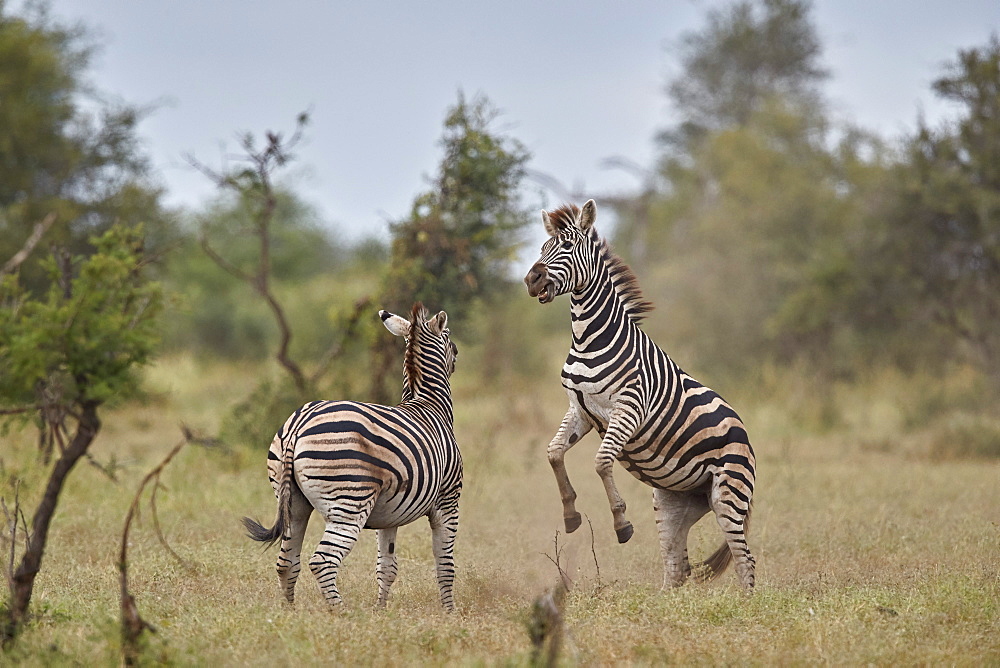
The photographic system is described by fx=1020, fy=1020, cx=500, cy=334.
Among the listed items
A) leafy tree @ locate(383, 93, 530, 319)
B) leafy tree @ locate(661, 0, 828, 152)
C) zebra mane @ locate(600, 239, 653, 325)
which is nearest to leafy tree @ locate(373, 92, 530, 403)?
leafy tree @ locate(383, 93, 530, 319)

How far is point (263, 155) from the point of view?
12.3 meters

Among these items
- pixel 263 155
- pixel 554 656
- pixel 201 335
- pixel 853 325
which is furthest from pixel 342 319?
pixel 201 335

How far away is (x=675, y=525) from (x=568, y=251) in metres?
2.19

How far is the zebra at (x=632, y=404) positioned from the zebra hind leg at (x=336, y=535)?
1.46 metres

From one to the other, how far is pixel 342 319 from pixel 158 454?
3.02 meters

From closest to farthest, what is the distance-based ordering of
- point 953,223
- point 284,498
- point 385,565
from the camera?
point 284,498
point 385,565
point 953,223

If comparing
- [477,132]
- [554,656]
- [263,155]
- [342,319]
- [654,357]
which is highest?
[477,132]

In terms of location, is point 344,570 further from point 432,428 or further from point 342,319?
point 342,319

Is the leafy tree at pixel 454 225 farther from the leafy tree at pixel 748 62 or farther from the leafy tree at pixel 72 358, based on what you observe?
the leafy tree at pixel 748 62

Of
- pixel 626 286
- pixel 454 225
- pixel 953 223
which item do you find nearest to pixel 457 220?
pixel 454 225

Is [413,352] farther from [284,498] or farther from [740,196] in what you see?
[740,196]

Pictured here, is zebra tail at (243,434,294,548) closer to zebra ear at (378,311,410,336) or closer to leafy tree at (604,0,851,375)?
zebra ear at (378,311,410,336)

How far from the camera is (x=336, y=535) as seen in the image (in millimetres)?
5852

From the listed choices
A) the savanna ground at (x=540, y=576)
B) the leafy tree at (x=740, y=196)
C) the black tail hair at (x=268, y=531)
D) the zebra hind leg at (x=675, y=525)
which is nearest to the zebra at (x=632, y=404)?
the zebra hind leg at (x=675, y=525)
